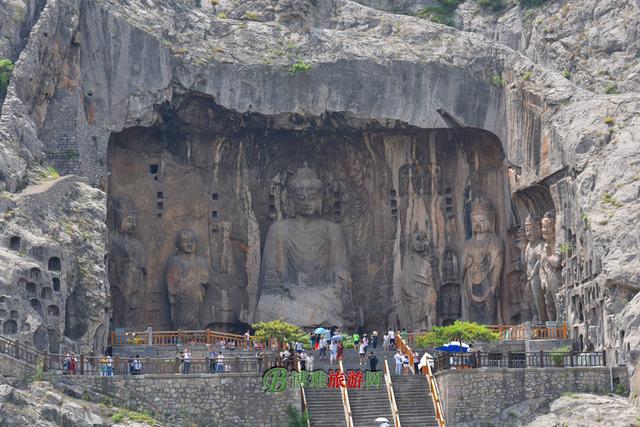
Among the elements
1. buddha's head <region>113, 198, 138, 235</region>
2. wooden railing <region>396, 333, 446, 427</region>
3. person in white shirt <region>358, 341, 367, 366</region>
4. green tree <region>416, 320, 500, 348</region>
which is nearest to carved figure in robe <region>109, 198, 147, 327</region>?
buddha's head <region>113, 198, 138, 235</region>

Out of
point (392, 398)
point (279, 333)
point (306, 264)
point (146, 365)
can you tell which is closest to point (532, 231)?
point (306, 264)

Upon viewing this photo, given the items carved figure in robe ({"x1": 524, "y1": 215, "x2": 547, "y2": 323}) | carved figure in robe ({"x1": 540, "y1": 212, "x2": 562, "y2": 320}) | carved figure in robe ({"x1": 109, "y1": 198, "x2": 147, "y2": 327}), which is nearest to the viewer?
carved figure in robe ({"x1": 540, "y1": 212, "x2": 562, "y2": 320})

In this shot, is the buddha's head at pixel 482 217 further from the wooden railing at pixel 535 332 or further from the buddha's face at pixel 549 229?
the wooden railing at pixel 535 332

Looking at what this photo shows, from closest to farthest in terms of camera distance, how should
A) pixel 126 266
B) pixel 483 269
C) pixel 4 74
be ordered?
1. pixel 4 74
2. pixel 126 266
3. pixel 483 269

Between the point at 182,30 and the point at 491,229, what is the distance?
14370mm

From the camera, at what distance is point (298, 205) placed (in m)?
73.2

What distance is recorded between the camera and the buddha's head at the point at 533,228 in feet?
226

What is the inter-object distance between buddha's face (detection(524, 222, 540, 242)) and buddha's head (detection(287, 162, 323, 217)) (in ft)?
29.5

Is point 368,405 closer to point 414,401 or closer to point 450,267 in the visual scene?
point 414,401

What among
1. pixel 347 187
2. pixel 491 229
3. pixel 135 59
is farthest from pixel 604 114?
pixel 135 59

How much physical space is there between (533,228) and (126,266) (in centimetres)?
1564

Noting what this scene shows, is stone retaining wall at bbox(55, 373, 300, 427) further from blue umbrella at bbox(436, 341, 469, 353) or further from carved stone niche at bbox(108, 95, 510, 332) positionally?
carved stone niche at bbox(108, 95, 510, 332)

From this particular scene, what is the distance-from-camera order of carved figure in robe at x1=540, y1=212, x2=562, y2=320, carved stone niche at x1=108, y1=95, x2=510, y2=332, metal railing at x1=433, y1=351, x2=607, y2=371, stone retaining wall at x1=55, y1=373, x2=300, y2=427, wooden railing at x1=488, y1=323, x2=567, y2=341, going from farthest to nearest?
carved stone niche at x1=108, y1=95, x2=510, y2=332 < carved figure in robe at x1=540, y1=212, x2=562, y2=320 < wooden railing at x1=488, y1=323, x2=567, y2=341 < metal railing at x1=433, y1=351, x2=607, y2=371 < stone retaining wall at x1=55, y1=373, x2=300, y2=427

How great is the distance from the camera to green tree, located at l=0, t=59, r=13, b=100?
210 feet
